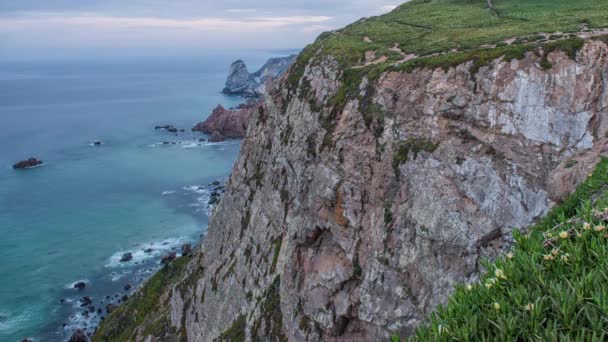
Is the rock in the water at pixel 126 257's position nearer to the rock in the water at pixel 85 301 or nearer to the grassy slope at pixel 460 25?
the rock in the water at pixel 85 301

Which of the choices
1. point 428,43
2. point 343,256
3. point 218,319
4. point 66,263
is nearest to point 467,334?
point 343,256

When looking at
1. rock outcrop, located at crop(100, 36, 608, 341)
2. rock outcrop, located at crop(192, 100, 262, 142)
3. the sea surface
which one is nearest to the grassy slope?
rock outcrop, located at crop(100, 36, 608, 341)

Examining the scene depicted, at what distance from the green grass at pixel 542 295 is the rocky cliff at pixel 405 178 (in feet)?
28.4

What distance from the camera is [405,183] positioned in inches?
1126

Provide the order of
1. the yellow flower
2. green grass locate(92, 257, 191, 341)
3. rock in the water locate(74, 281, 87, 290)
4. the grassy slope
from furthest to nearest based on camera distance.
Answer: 1. rock in the water locate(74, 281, 87, 290)
2. green grass locate(92, 257, 191, 341)
3. the grassy slope
4. the yellow flower

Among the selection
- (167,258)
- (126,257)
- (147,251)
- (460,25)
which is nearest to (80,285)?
(126,257)

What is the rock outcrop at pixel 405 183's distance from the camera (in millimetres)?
25062

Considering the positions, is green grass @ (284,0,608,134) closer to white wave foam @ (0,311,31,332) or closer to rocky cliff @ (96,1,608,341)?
rocky cliff @ (96,1,608,341)

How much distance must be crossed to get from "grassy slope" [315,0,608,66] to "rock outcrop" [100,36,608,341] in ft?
15.5

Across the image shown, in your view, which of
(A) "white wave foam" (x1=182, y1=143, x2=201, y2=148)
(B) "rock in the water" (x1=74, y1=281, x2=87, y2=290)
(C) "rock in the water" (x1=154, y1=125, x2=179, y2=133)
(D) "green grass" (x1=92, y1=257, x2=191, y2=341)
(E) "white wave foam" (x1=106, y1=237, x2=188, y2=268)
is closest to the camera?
(D) "green grass" (x1=92, y1=257, x2=191, y2=341)

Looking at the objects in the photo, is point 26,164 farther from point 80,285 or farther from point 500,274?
point 500,274

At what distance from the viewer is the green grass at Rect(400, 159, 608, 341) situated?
5.93 meters

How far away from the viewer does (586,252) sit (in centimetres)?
737

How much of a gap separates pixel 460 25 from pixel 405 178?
80.0 feet
